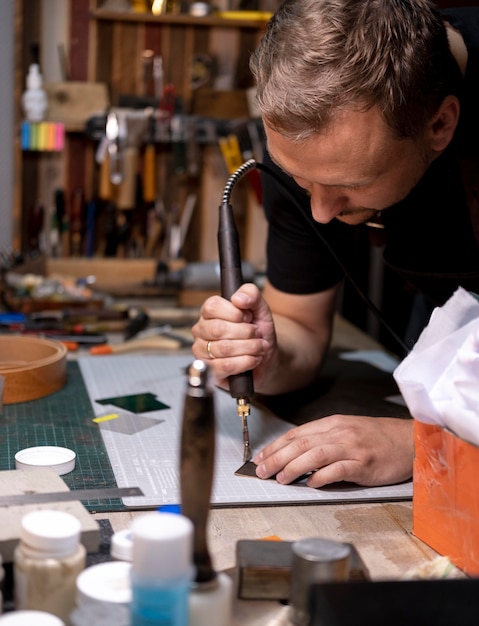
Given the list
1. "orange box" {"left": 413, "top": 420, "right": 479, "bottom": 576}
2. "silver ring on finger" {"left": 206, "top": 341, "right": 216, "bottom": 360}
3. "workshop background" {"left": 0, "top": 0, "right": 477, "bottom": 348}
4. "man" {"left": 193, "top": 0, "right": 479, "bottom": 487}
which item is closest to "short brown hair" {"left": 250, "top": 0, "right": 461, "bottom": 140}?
"man" {"left": 193, "top": 0, "right": 479, "bottom": 487}

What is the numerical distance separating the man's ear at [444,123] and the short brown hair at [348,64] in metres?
0.07

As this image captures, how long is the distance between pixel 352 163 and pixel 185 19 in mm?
2217

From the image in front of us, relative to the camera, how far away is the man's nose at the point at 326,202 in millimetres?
1260

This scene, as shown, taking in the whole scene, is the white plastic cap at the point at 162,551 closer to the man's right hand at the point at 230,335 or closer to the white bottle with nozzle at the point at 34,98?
the man's right hand at the point at 230,335

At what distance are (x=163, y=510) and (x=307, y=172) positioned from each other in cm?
53

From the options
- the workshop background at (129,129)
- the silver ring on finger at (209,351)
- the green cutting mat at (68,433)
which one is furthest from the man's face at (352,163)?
the workshop background at (129,129)

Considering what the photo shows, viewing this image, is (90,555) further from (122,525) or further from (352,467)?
(352,467)

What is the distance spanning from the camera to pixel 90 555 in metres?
0.86

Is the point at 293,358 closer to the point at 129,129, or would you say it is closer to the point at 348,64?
the point at 348,64

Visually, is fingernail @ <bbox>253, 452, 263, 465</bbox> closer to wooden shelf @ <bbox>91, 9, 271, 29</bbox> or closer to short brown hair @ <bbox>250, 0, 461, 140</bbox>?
short brown hair @ <bbox>250, 0, 461, 140</bbox>

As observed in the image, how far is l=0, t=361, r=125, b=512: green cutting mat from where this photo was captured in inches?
45.2

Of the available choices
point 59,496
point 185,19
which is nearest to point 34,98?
point 185,19

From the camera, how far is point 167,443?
1.32 m

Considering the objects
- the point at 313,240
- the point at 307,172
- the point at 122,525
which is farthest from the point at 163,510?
the point at 313,240
